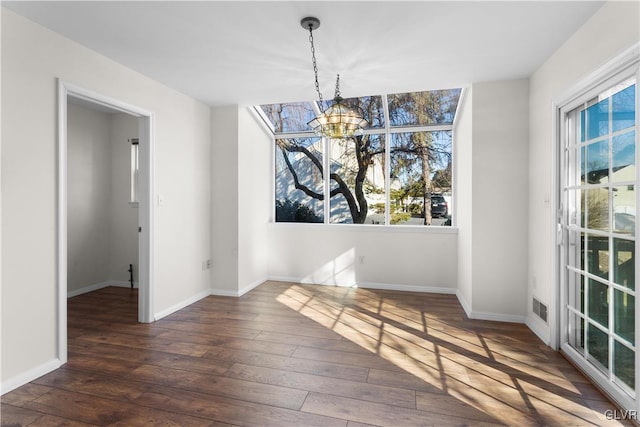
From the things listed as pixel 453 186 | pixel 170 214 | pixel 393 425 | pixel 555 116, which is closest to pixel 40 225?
pixel 170 214

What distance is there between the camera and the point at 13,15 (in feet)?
7.16

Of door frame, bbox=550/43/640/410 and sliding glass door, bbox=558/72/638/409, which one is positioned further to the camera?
door frame, bbox=550/43/640/410

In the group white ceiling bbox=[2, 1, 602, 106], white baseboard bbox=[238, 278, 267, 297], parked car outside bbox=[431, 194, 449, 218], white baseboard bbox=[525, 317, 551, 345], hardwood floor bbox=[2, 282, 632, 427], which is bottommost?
hardwood floor bbox=[2, 282, 632, 427]

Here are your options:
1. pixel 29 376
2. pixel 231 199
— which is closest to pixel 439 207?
pixel 231 199

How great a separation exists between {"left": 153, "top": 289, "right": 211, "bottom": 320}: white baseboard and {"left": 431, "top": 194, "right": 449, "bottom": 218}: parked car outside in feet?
10.6

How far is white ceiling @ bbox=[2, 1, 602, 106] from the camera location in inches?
85.0

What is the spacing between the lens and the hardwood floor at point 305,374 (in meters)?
1.90

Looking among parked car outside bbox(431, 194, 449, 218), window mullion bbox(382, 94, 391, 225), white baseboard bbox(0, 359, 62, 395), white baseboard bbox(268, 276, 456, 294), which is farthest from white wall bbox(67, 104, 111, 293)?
parked car outside bbox(431, 194, 449, 218)

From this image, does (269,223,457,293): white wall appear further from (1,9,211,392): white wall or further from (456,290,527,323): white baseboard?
(1,9,211,392): white wall

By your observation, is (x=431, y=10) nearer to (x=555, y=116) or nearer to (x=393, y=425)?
(x=555, y=116)

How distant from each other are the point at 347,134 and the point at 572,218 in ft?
6.18

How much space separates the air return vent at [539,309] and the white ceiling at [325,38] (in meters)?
2.17

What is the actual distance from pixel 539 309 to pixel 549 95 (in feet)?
6.24

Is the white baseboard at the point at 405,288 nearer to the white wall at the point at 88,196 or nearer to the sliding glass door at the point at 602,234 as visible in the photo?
the sliding glass door at the point at 602,234
